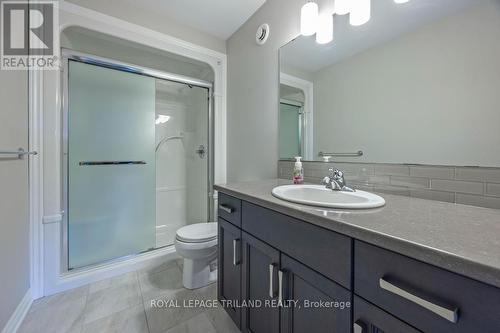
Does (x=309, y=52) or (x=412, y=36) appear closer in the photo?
(x=412, y=36)

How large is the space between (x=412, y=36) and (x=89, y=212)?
247 cm

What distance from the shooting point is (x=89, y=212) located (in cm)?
181

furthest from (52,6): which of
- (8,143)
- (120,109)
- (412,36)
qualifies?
(412,36)

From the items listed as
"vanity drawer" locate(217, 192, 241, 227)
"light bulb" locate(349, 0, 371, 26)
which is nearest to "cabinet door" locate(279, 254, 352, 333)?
"vanity drawer" locate(217, 192, 241, 227)

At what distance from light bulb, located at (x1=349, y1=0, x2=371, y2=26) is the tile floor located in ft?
6.12

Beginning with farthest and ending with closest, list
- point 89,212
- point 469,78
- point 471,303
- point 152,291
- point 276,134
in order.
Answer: point 89,212, point 276,134, point 152,291, point 469,78, point 471,303

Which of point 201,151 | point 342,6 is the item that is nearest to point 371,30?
point 342,6

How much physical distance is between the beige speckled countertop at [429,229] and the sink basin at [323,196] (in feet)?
0.13

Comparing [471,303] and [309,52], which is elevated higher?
[309,52]

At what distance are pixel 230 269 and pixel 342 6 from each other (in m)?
1.60

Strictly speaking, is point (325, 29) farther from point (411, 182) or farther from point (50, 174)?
point (50, 174)

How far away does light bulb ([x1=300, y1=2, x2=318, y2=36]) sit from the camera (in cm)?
131

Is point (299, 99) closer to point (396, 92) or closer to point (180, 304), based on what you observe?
point (396, 92)

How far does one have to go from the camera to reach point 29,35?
1.38m
